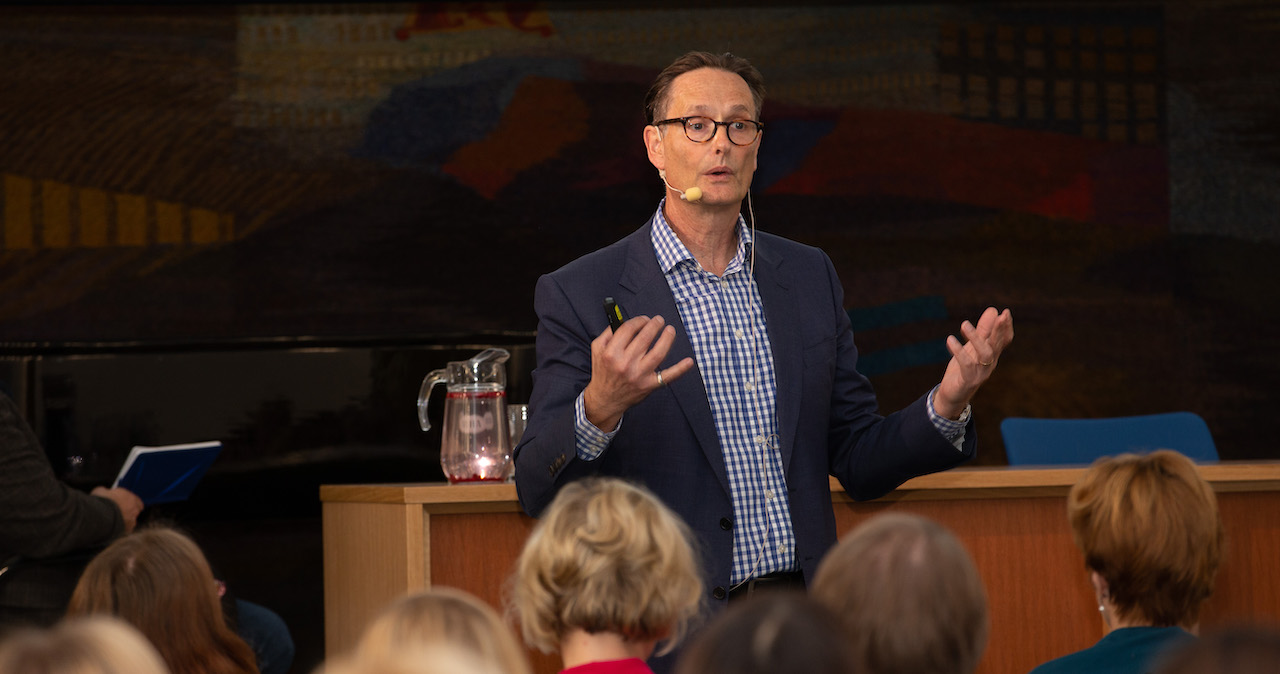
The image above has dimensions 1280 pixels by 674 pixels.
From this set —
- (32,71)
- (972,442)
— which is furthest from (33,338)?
(972,442)

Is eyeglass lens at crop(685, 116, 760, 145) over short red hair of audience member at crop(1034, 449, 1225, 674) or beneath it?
over

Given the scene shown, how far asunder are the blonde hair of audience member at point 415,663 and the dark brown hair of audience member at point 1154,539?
3.76 ft

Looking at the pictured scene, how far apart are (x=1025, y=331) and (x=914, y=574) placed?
437 cm

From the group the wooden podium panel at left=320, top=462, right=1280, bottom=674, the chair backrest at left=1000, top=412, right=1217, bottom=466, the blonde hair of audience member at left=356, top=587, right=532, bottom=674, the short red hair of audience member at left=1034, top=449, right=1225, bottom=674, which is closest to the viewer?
the blonde hair of audience member at left=356, top=587, right=532, bottom=674

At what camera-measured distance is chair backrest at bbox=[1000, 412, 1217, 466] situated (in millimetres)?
3414

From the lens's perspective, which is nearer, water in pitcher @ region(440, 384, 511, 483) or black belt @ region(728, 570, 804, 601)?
black belt @ region(728, 570, 804, 601)

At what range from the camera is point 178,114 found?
5031 millimetres

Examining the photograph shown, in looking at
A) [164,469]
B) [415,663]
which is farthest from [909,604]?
[164,469]

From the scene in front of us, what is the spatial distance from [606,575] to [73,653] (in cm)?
68

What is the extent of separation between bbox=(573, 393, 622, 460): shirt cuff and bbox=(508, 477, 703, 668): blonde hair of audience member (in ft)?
1.29

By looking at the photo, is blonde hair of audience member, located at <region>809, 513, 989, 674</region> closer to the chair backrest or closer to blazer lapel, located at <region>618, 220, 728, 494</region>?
blazer lapel, located at <region>618, 220, 728, 494</region>

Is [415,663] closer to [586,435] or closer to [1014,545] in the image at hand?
[586,435]

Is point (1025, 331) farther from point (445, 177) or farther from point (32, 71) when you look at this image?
point (32, 71)

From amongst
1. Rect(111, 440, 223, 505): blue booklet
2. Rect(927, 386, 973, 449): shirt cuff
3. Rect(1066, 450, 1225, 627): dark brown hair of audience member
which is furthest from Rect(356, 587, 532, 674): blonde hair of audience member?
Rect(111, 440, 223, 505): blue booklet
